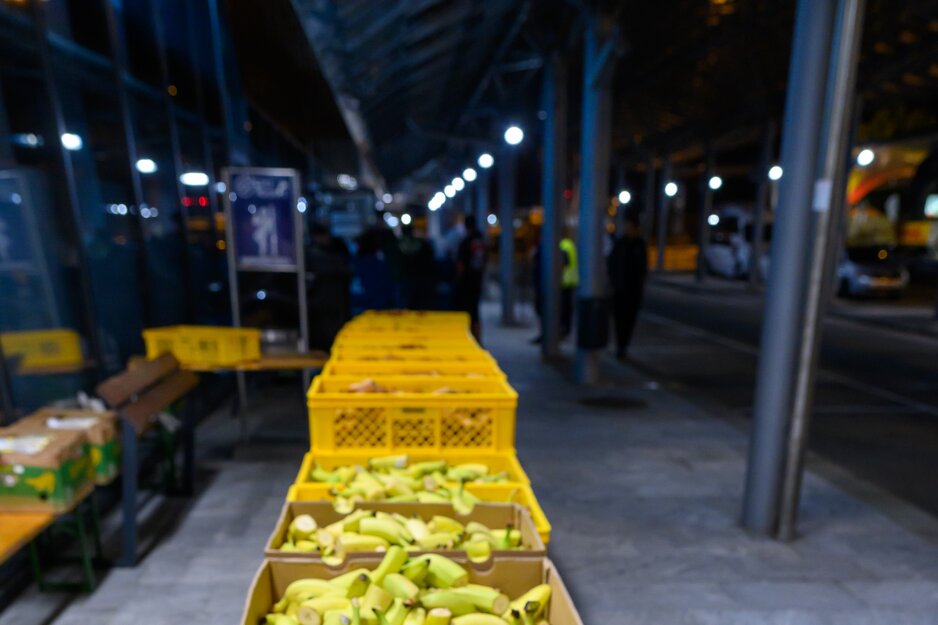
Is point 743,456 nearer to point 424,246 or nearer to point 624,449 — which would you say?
point 624,449

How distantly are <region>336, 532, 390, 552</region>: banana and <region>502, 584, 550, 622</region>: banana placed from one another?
54 centimetres

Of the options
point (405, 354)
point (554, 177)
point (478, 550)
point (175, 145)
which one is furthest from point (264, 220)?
point (554, 177)

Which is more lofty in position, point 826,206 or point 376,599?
point 826,206

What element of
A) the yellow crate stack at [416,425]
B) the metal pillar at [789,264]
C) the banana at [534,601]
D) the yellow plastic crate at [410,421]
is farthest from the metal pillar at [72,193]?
the metal pillar at [789,264]

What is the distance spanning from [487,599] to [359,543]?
0.53 m

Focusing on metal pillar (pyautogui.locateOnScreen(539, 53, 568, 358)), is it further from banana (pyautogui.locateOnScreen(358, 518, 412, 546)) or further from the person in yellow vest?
banana (pyautogui.locateOnScreen(358, 518, 412, 546))

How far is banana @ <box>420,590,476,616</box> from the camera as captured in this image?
1.82 metres

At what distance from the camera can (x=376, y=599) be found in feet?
5.77

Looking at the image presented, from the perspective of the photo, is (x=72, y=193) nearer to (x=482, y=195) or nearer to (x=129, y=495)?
(x=129, y=495)

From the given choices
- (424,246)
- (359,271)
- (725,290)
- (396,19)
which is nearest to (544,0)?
(396,19)

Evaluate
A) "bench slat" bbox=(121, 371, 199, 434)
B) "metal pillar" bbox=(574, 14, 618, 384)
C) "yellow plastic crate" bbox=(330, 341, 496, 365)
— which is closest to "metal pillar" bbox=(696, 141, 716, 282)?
"metal pillar" bbox=(574, 14, 618, 384)

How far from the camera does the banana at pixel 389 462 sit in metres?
2.80

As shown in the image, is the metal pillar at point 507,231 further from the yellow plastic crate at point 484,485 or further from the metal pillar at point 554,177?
the yellow plastic crate at point 484,485

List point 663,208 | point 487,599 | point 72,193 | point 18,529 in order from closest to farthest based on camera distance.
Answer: point 487,599
point 18,529
point 72,193
point 663,208
